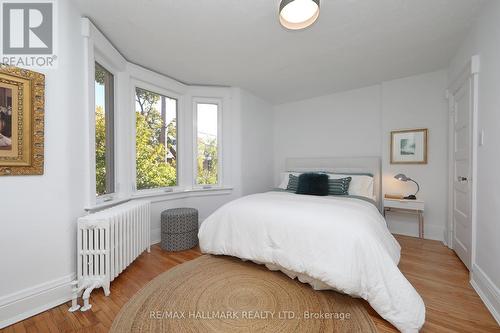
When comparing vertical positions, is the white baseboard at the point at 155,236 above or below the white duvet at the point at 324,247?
below

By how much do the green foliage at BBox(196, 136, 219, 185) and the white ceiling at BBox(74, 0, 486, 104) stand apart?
1033mm

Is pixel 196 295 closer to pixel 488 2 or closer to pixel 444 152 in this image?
pixel 488 2

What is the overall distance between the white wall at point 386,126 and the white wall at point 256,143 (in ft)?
1.52

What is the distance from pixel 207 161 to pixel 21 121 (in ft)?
7.63

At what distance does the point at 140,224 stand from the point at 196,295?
1.10m

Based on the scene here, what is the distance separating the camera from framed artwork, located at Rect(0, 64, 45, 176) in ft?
4.88

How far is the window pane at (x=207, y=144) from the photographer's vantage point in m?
3.59

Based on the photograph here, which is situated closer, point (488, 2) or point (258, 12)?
point (488, 2)

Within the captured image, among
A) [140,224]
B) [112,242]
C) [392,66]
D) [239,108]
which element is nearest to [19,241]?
[112,242]

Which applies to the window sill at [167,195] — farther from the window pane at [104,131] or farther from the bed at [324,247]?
the bed at [324,247]

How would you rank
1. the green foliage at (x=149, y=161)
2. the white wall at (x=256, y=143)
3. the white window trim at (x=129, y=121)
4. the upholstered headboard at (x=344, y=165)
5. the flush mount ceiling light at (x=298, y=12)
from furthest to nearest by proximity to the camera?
the white wall at (x=256, y=143) → the upholstered headboard at (x=344, y=165) → the green foliage at (x=149, y=161) → the white window trim at (x=129, y=121) → the flush mount ceiling light at (x=298, y=12)

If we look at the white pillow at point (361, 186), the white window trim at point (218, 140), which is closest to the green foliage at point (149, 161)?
the white window trim at point (218, 140)

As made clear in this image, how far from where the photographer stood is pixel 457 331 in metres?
1.37

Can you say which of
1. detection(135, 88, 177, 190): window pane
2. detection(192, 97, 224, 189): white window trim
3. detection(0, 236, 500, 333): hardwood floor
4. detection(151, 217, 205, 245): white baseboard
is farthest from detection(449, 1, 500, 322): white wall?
detection(135, 88, 177, 190): window pane
